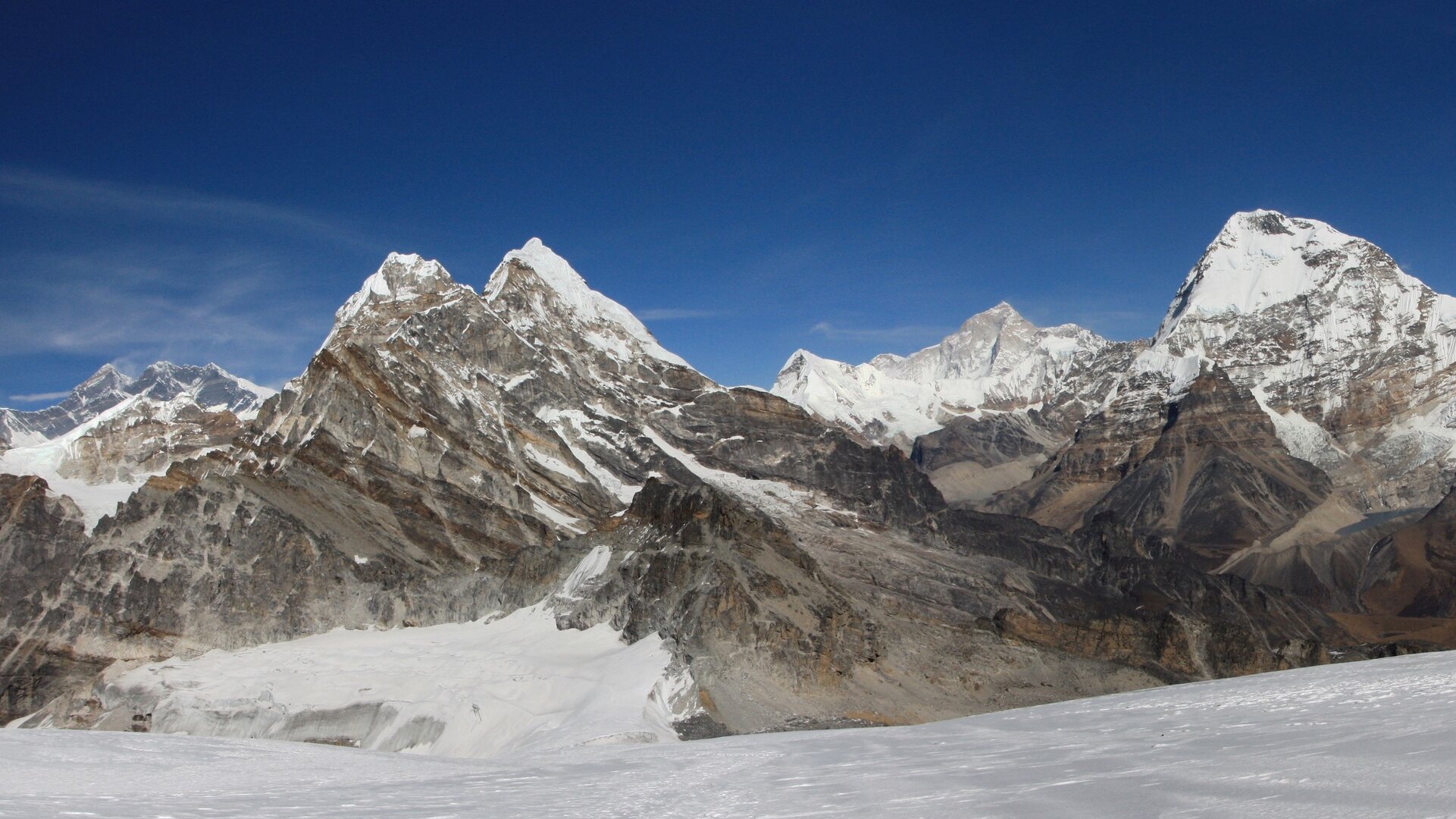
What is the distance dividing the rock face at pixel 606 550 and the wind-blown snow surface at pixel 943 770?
32.0 metres

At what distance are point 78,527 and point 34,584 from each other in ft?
35.2

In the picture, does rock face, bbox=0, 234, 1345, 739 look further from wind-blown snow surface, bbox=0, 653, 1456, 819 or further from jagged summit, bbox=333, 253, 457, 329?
wind-blown snow surface, bbox=0, 653, 1456, 819

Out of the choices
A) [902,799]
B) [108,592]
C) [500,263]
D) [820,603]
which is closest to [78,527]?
[108,592]

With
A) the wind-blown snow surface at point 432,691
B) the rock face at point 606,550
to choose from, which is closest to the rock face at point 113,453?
the rock face at point 606,550

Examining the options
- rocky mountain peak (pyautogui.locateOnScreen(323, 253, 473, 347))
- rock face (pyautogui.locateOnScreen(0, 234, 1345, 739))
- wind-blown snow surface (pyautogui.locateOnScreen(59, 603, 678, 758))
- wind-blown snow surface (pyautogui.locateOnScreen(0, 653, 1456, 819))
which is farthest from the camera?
rocky mountain peak (pyautogui.locateOnScreen(323, 253, 473, 347))

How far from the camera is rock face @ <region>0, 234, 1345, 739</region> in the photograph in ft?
228

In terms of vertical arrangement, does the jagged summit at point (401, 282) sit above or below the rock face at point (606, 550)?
above

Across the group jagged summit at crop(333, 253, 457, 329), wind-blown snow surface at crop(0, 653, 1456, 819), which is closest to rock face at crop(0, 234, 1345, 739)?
jagged summit at crop(333, 253, 457, 329)

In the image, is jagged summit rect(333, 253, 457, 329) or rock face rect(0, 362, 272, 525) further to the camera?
jagged summit rect(333, 253, 457, 329)

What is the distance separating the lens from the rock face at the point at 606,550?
69.6m

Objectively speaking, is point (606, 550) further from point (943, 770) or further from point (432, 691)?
point (943, 770)

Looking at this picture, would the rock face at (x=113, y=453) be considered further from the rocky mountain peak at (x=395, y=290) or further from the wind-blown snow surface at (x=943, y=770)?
the wind-blown snow surface at (x=943, y=770)

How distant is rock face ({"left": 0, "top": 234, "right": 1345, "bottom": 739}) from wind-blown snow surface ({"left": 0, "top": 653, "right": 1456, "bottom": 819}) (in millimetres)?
31997

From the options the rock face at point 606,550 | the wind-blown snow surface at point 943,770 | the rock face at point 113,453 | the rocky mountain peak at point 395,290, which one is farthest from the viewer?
the rocky mountain peak at point 395,290
